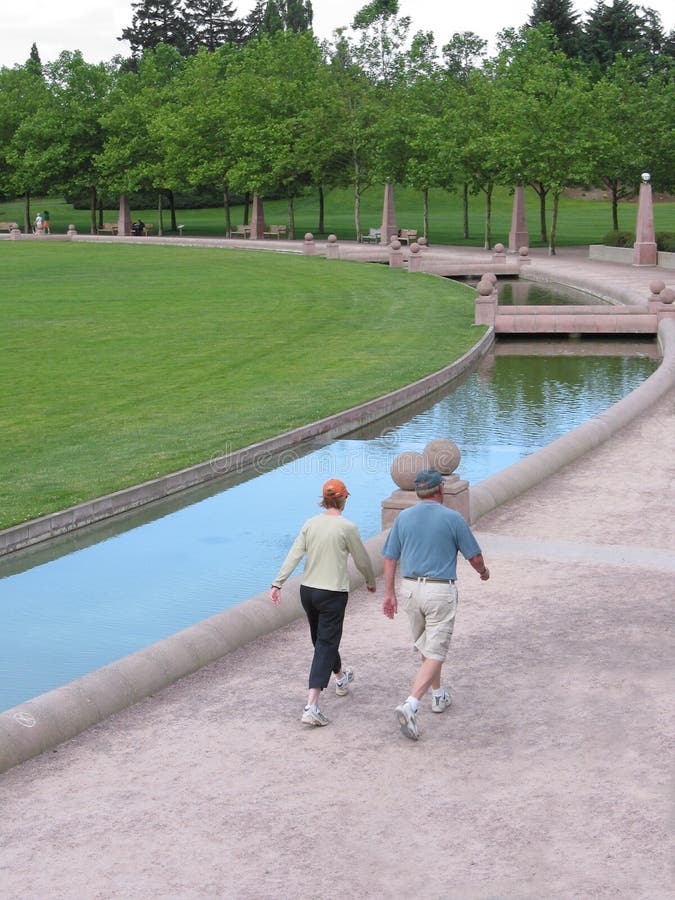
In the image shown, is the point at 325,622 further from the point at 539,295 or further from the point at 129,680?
the point at 539,295

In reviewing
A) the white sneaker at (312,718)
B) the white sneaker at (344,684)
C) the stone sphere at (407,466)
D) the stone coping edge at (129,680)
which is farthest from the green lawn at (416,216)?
the white sneaker at (312,718)

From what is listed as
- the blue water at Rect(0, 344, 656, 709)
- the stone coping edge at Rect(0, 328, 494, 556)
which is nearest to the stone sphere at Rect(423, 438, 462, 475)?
the blue water at Rect(0, 344, 656, 709)

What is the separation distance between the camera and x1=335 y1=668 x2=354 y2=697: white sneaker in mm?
9742

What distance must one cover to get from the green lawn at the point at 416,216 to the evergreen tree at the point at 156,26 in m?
26.0

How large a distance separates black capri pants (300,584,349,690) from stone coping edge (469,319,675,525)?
19.2 ft

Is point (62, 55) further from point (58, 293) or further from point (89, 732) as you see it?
point (89, 732)

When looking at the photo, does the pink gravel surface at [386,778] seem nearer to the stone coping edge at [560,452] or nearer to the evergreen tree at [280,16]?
the stone coping edge at [560,452]

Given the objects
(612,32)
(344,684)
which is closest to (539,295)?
(344,684)

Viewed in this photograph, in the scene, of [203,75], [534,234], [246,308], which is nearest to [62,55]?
[203,75]

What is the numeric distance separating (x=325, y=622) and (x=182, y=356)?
2289 cm

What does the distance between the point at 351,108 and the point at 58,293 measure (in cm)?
3366

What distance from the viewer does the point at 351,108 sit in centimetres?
7488

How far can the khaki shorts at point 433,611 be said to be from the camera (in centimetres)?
908

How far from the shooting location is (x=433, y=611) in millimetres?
9094
